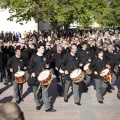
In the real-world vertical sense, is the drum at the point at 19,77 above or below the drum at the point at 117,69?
above

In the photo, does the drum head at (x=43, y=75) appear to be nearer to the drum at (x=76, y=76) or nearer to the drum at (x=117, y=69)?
the drum at (x=76, y=76)

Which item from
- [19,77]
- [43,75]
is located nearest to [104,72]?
[43,75]

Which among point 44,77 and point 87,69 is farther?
point 87,69

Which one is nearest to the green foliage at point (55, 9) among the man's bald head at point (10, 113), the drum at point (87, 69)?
the drum at point (87, 69)

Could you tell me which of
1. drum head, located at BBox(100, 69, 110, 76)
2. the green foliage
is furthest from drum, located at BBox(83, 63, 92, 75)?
the green foliage

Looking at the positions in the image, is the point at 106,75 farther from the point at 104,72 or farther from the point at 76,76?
the point at 76,76

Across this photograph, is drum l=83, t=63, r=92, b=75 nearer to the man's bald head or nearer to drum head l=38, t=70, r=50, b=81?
drum head l=38, t=70, r=50, b=81

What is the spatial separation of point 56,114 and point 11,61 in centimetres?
193

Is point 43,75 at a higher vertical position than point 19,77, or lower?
higher

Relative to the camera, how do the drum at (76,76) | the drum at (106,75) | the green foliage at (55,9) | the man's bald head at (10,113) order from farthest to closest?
1. the green foliage at (55,9)
2. the drum at (106,75)
3. the drum at (76,76)
4. the man's bald head at (10,113)

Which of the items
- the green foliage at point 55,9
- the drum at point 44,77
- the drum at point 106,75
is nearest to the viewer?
the drum at point 44,77

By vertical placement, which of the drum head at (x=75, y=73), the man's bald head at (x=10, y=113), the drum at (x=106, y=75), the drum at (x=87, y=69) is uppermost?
the man's bald head at (x=10, y=113)

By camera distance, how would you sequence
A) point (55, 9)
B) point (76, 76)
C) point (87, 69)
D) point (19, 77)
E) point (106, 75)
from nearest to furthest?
point (76, 76) → point (19, 77) → point (106, 75) → point (87, 69) → point (55, 9)

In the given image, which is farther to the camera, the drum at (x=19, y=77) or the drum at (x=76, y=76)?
the drum at (x=19, y=77)
